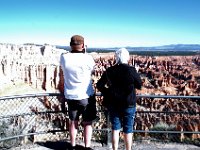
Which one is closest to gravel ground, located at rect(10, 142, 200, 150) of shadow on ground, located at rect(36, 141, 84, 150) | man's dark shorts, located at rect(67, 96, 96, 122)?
shadow on ground, located at rect(36, 141, 84, 150)

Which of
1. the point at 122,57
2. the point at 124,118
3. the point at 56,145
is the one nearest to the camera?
the point at 122,57

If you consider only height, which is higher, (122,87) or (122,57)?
(122,57)

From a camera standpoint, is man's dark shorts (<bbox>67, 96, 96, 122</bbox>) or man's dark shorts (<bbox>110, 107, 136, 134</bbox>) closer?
man's dark shorts (<bbox>110, 107, 136, 134</bbox>)

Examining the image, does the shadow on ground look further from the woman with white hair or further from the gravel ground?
the woman with white hair

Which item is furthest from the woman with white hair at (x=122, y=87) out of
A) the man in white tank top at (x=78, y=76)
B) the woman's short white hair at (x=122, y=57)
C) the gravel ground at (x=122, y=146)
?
the gravel ground at (x=122, y=146)

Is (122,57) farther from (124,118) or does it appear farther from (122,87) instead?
(124,118)

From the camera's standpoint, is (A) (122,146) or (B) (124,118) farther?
(A) (122,146)

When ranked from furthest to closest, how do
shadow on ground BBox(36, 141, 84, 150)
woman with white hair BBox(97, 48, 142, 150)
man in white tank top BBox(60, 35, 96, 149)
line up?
shadow on ground BBox(36, 141, 84, 150) < man in white tank top BBox(60, 35, 96, 149) < woman with white hair BBox(97, 48, 142, 150)

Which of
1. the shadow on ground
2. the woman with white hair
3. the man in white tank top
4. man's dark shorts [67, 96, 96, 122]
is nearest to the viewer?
the woman with white hair

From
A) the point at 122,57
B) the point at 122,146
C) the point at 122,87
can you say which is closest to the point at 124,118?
the point at 122,87

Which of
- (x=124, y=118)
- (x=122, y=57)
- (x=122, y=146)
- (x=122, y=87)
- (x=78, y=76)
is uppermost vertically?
(x=122, y=57)

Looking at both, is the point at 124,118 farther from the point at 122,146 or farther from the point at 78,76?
the point at 122,146

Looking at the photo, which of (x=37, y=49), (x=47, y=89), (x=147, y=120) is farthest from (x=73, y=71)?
(x=37, y=49)

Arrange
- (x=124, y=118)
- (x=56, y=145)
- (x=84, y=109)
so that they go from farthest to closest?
(x=56, y=145), (x=84, y=109), (x=124, y=118)
